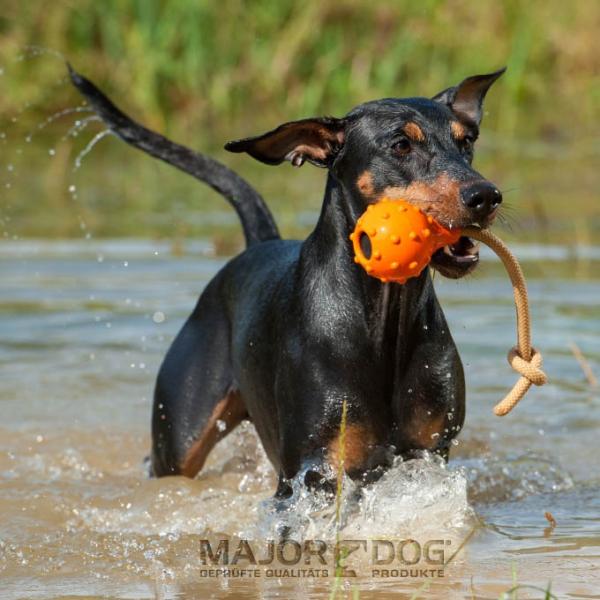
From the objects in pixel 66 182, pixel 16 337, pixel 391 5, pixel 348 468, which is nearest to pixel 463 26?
pixel 391 5

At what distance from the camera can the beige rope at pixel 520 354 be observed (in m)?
4.91

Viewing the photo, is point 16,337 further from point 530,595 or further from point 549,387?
point 530,595

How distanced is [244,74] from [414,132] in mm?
11499

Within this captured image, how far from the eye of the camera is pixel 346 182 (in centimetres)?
507

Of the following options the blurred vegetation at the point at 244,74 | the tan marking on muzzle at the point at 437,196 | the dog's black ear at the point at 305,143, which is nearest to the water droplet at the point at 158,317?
the dog's black ear at the point at 305,143

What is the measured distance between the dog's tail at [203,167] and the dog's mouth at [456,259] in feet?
5.87

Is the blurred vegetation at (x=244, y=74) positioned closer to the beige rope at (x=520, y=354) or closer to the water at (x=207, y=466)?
the water at (x=207, y=466)

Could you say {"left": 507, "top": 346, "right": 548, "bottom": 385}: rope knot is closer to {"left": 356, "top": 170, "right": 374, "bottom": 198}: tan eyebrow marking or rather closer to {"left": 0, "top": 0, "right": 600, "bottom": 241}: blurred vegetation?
{"left": 356, "top": 170, "right": 374, "bottom": 198}: tan eyebrow marking

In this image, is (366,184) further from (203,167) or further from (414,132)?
(203,167)

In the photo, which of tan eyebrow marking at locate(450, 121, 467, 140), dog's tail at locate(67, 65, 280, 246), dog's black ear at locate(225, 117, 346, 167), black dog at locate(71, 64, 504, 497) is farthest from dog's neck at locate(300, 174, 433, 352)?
dog's tail at locate(67, 65, 280, 246)

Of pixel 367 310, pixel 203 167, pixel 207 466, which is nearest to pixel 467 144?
pixel 367 310

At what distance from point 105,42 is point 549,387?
31.5 feet

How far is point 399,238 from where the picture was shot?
461 centimetres

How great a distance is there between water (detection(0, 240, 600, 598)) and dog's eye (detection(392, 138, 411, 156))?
108 centimetres
